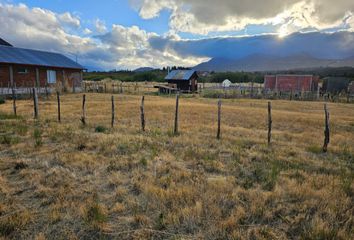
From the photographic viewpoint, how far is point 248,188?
4.94 m

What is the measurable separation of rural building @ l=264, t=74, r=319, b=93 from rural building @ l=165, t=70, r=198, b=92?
1185 centimetres

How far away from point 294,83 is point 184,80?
1860cm

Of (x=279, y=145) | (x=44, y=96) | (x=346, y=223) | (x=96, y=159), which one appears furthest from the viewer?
(x=44, y=96)

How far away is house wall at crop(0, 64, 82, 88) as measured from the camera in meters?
25.8

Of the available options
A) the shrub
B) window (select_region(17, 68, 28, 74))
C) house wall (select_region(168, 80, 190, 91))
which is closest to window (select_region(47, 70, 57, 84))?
window (select_region(17, 68, 28, 74))

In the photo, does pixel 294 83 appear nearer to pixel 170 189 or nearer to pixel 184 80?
pixel 184 80

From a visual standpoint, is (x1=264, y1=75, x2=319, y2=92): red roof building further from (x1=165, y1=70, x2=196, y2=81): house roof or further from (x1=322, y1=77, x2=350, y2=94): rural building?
(x1=165, y1=70, x2=196, y2=81): house roof

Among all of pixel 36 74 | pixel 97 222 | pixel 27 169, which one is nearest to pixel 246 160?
pixel 97 222

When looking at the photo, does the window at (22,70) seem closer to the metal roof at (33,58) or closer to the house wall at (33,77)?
the house wall at (33,77)

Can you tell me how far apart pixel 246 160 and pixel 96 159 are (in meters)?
3.91

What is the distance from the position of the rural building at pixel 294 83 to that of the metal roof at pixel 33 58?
3003cm

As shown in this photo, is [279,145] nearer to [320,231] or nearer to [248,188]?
[248,188]

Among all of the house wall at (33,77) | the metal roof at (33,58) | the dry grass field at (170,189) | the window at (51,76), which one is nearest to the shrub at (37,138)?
the dry grass field at (170,189)

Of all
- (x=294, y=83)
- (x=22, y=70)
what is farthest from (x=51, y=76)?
(x=294, y=83)
